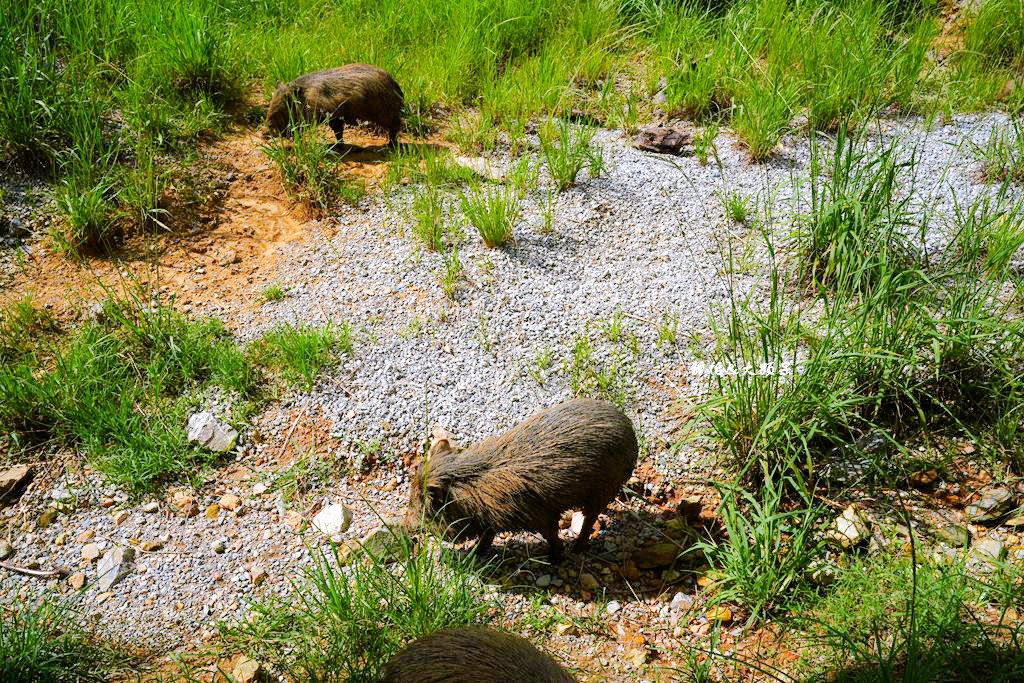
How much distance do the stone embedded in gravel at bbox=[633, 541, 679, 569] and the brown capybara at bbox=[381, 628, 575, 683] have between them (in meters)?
0.95

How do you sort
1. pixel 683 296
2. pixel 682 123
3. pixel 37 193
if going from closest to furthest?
pixel 683 296 < pixel 37 193 < pixel 682 123

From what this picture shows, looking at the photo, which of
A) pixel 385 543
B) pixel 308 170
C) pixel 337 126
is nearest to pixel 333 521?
pixel 385 543

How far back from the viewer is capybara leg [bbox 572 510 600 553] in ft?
10.00

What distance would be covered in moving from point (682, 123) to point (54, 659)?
4774 mm

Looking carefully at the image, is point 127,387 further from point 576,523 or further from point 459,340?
point 576,523

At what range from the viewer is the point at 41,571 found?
2.98 meters

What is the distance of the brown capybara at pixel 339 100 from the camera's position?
16.4ft

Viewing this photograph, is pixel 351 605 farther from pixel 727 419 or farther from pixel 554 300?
pixel 554 300

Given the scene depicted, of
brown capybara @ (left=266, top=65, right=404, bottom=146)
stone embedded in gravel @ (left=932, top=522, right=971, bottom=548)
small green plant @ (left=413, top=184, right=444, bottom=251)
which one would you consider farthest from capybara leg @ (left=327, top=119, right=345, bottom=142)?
stone embedded in gravel @ (left=932, top=522, right=971, bottom=548)

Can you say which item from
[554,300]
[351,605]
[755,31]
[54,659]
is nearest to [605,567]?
[351,605]

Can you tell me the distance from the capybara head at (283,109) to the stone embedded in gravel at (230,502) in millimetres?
2780

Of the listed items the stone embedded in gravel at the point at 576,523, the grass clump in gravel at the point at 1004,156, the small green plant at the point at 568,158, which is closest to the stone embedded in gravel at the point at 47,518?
the stone embedded in gravel at the point at 576,523

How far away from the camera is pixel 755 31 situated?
574cm

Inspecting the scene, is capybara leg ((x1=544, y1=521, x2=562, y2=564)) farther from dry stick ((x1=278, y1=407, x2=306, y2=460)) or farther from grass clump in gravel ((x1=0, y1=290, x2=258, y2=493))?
grass clump in gravel ((x1=0, y1=290, x2=258, y2=493))
